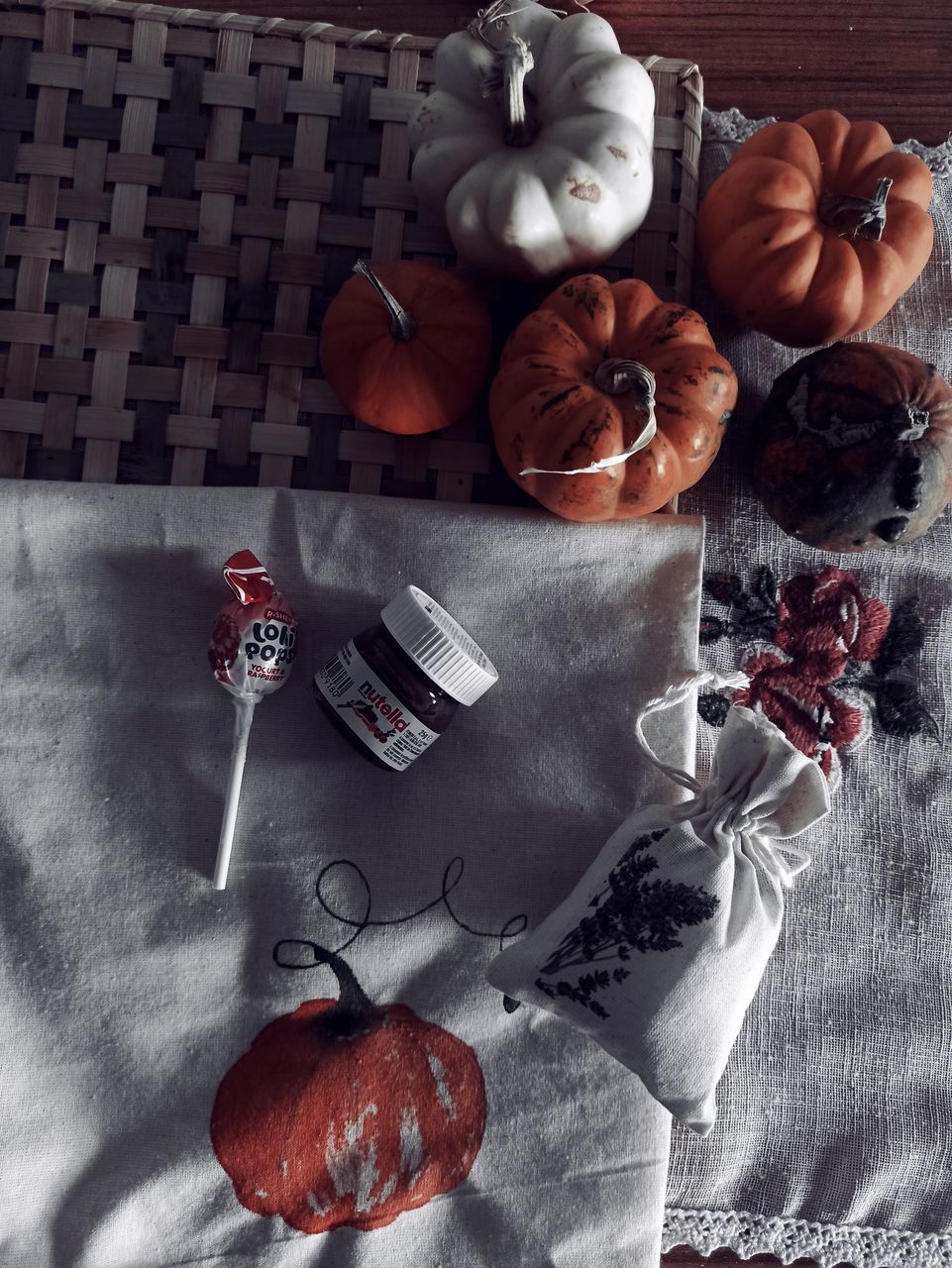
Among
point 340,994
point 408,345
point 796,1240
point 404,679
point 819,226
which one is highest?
point 819,226

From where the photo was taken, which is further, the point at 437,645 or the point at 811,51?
the point at 811,51

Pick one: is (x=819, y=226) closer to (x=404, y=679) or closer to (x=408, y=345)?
(x=408, y=345)

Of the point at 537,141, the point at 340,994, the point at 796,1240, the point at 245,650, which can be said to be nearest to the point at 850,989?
the point at 796,1240

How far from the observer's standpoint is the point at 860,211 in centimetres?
61

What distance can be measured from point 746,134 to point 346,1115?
29.9 inches

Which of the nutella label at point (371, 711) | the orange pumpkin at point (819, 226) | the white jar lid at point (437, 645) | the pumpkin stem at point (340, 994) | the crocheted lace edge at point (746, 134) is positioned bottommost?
the pumpkin stem at point (340, 994)

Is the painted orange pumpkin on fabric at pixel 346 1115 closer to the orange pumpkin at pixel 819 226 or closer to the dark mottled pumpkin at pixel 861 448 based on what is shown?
the dark mottled pumpkin at pixel 861 448

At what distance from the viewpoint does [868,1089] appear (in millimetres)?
676

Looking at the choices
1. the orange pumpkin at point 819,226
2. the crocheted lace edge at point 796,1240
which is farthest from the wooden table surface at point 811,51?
the crocheted lace edge at point 796,1240

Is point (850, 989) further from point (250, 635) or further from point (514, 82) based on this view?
point (514, 82)

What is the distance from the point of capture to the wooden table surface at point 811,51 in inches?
29.2

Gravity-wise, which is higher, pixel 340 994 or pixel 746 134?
pixel 746 134

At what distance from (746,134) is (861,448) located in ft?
0.98

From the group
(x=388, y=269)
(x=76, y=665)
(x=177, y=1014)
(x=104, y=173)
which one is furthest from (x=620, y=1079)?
(x=104, y=173)
